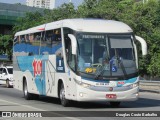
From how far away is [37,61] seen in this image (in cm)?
2116

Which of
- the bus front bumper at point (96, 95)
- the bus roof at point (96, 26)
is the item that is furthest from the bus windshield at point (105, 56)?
the bus front bumper at point (96, 95)

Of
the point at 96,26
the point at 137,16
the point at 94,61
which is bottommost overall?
the point at 94,61

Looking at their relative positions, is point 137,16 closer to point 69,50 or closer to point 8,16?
point 69,50

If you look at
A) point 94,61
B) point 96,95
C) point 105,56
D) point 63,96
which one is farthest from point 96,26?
point 63,96

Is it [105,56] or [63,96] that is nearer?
[105,56]

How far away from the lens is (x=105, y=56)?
17.0 m

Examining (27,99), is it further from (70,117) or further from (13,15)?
(13,15)

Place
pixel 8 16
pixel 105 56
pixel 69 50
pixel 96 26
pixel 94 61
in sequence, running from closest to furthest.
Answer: pixel 94 61 → pixel 105 56 → pixel 69 50 → pixel 96 26 → pixel 8 16

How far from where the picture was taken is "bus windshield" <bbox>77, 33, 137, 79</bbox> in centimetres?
1678

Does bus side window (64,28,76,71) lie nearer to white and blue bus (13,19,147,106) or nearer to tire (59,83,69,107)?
white and blue bus (13,19,147,106)

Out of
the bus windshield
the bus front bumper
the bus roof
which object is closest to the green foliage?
the bus roof

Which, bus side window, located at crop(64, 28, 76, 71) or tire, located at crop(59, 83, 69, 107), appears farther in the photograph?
tire, located at crop(59, 83, 69, 107)

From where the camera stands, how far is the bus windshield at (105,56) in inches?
661

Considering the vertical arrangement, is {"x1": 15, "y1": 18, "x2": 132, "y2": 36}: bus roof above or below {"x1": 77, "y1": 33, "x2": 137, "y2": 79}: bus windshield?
above
